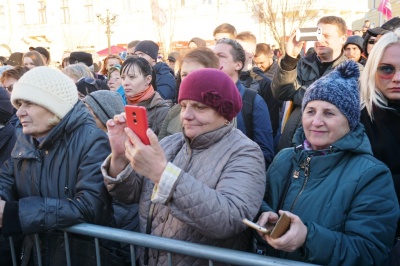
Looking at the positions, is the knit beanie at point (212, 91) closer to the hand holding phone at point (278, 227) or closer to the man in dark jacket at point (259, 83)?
the hand holding phone at point (278, 227)

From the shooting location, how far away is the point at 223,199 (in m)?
1.83

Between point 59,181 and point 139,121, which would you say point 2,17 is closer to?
point 59,181

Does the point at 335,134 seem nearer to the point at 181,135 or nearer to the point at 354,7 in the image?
the point at 181,135

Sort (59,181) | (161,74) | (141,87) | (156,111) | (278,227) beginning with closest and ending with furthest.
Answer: (278,227) → (59,181) → (156,111) → (141,87) → (161,74)

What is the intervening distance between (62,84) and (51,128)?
275mm

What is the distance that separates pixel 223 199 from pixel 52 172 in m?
1.06

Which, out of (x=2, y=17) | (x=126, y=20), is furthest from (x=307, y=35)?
(x=2, y=17)

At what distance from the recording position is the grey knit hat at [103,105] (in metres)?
3.26

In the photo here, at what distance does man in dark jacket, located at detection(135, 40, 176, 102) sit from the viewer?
5.84 metres

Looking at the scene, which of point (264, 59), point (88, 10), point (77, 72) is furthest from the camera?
point (88, 10)

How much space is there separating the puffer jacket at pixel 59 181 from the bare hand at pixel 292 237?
41.8 inches

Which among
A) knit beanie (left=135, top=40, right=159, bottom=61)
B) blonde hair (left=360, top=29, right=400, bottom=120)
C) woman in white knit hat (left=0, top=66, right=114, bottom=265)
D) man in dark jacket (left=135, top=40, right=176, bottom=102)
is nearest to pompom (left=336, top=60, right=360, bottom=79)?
blonde hair (left=360, top=29, right=400, bottom=120)

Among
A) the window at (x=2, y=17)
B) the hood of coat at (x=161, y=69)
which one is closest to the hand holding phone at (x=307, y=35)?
the hood of coat at (x=161, y=69)

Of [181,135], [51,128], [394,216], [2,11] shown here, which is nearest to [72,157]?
[51,128]
